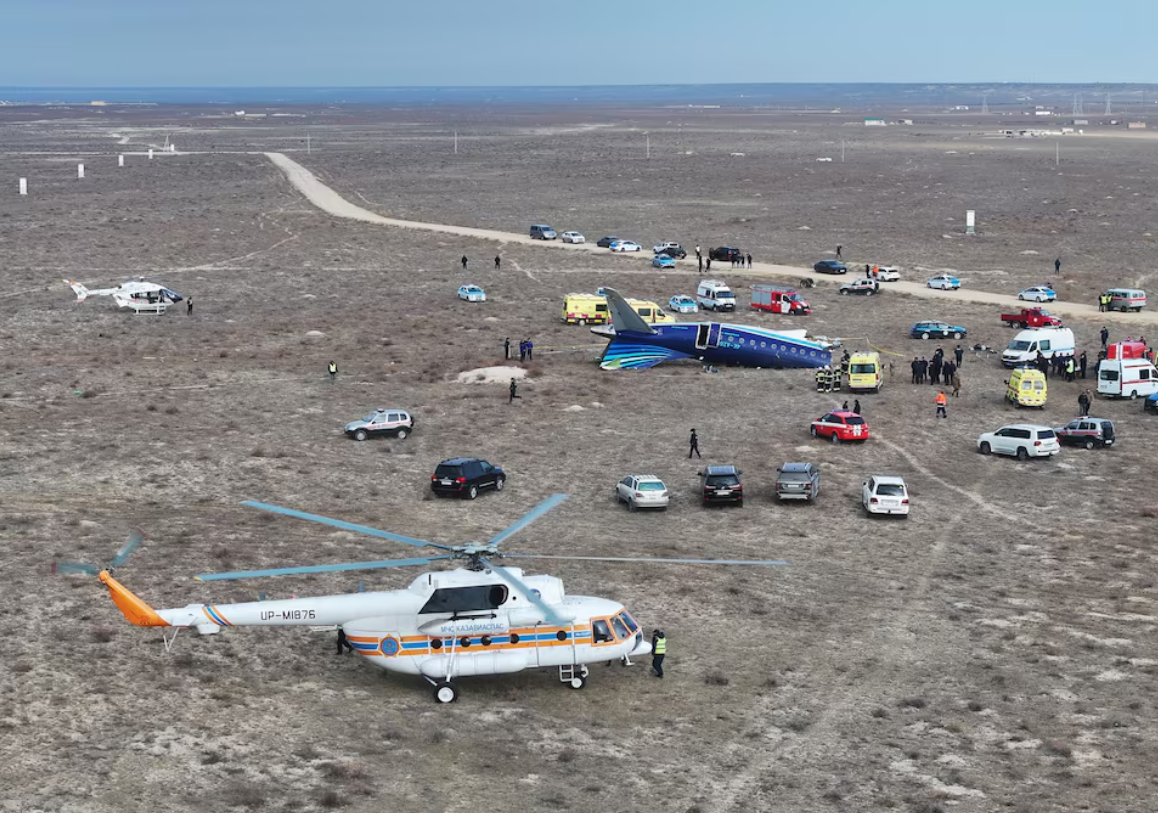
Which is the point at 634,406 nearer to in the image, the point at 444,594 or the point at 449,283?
the point at 444,594

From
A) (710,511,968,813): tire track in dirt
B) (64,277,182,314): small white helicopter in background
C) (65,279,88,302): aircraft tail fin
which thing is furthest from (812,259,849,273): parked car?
(710,511,968,813): tire track in dirt

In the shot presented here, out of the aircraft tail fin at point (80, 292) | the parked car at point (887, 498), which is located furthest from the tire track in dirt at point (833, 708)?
the aircraft tail fin at point (80, 292)

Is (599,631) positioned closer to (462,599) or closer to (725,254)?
(462,599)

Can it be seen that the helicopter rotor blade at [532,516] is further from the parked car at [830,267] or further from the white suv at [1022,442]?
the parked car at [830,267]

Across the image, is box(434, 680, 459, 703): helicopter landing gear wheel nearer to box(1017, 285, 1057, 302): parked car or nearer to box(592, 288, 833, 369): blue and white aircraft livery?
box(592, 288, 833, 369): blue and white aircraft livery

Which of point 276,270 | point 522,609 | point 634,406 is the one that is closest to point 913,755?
point 522,609

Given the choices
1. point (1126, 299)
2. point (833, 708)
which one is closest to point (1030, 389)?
point (1126, 299)
